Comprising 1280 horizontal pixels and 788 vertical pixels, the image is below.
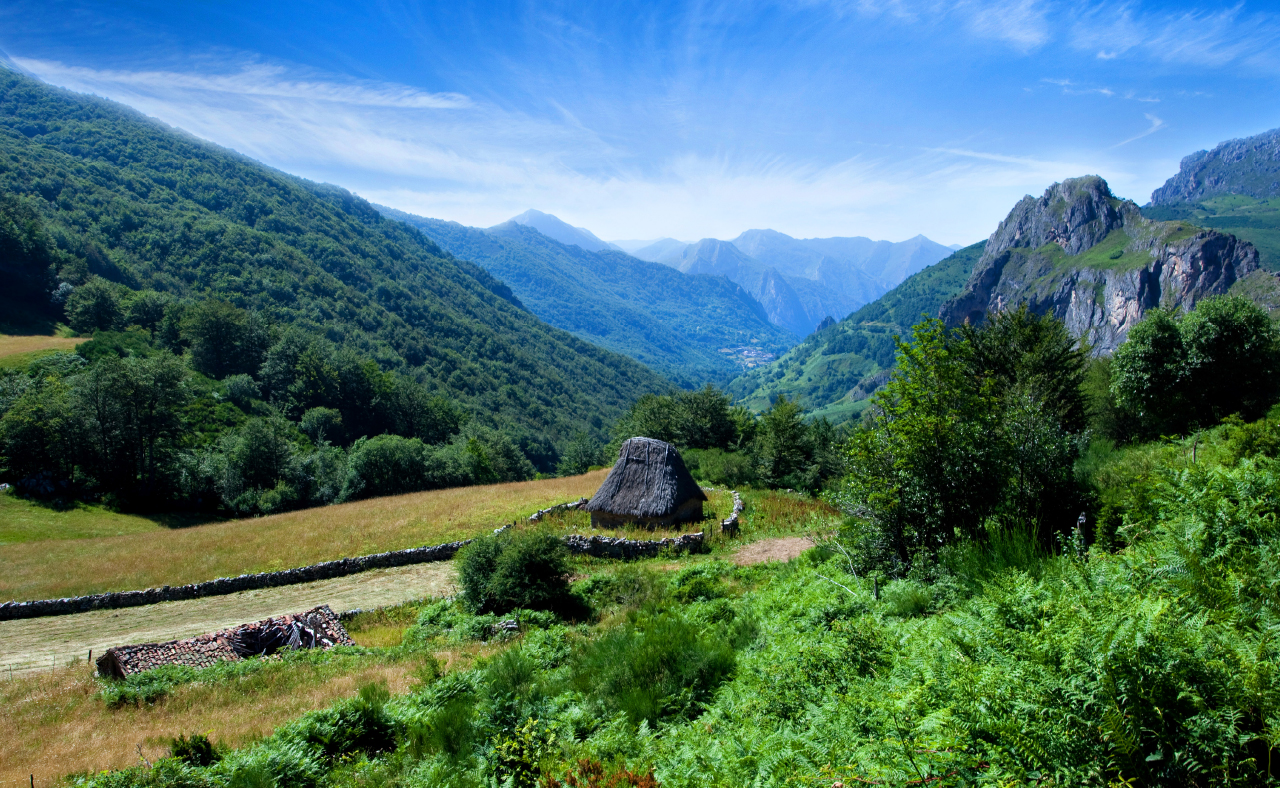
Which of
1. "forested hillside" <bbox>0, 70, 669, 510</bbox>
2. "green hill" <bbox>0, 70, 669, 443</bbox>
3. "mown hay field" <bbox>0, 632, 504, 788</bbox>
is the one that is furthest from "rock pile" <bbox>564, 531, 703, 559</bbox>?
"green hill" <bbox>0, 70, 669, 443</bbox>

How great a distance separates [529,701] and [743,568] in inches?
307

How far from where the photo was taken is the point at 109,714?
8852mm

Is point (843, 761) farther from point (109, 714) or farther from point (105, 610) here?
point (105, 610)

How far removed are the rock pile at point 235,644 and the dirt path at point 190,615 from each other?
240 cm

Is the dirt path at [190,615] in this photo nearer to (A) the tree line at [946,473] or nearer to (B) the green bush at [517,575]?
(B) the green bush at [517,575]

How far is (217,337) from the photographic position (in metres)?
71.9

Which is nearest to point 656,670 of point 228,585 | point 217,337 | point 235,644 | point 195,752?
point 195,752

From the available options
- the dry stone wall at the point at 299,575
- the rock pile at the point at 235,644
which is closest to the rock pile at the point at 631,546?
the dry stone wall at the point at 299,575

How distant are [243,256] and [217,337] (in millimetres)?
66812

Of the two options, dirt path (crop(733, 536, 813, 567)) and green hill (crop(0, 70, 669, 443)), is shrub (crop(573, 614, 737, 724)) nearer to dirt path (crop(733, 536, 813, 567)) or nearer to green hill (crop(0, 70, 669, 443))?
dirt path (crop(733, 536, 813, 567))

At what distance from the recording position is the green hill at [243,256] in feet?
350

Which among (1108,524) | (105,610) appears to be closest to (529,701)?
(1108,524)

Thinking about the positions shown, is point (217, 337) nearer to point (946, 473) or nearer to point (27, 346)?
→ point (27, 346)

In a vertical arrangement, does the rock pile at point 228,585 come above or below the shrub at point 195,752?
below
